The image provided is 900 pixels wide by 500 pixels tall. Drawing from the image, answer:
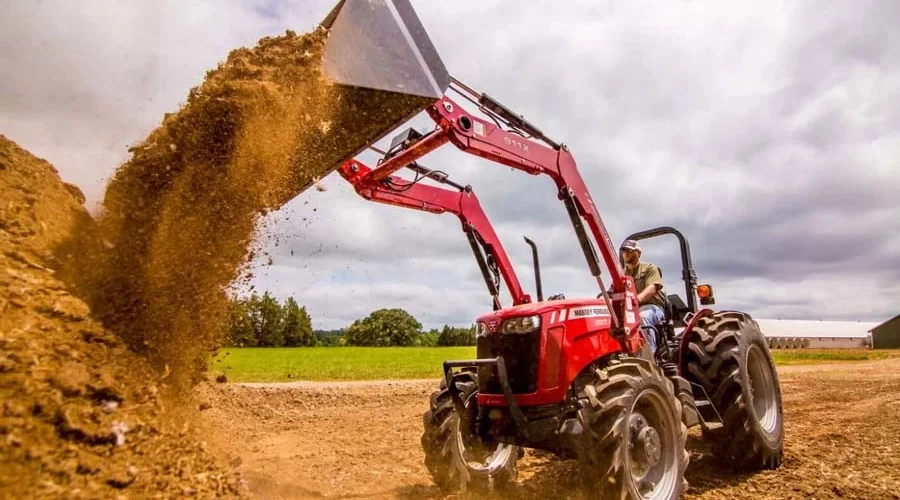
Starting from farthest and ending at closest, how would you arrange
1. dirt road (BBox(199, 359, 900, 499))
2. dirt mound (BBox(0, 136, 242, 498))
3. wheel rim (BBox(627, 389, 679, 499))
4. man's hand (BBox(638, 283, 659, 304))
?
man's hand (BBox(638, 283, 659, 304)), dirt road (BBox(199, 359, 900, 499)), wheel rim (BBox(627, 389, 679, 499)), dirt mound (BBox(0, 136, 242, 498))

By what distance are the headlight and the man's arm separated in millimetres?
1717

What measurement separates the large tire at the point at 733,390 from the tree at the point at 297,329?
2328 inches

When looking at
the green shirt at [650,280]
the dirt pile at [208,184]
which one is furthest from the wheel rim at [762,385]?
the dirt pile at [208,184]

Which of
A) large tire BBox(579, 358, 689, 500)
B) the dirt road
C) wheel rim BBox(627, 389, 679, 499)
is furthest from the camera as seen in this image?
the dirt road

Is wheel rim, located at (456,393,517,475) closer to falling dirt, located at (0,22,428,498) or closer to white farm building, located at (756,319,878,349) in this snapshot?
falling dirt, located at (0,22,428,498)

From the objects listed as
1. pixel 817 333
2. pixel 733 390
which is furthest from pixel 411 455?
pixel 817 333

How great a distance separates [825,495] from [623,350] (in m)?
1.76

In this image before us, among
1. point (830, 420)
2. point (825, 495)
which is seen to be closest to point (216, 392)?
point (825, 495)

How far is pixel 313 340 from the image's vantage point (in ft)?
213

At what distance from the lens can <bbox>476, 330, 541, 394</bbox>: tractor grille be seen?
410cm

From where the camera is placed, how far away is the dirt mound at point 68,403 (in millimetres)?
2594

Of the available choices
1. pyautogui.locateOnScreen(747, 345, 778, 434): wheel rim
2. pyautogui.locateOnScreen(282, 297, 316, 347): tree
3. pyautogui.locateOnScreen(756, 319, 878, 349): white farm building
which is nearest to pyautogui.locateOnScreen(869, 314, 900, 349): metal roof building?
pyautogui.locateOnScreen(756, 319, 878, 349): white farm building

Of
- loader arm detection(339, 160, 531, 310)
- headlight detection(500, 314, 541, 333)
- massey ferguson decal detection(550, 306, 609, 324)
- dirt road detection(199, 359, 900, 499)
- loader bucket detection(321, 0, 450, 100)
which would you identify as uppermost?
loader bucket detection(321, 0, 450, 100)

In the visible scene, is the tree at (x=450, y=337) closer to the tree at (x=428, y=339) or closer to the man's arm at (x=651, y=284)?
the tree at (x=428, y=339)
